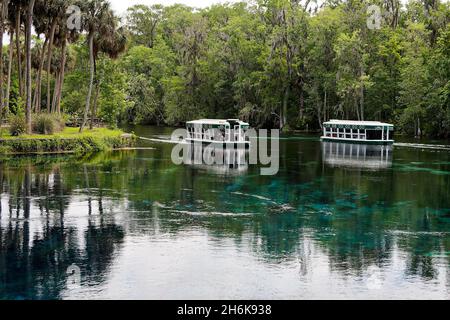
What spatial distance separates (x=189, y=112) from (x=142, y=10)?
106 ft

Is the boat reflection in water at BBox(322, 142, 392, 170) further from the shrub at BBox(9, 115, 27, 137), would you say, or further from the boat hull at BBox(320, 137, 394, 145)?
the shrub at BBox(9, 115, 27, 137)

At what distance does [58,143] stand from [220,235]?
29.3 m

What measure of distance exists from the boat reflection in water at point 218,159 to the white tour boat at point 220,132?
0.79 m

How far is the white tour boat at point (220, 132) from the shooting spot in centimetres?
5511

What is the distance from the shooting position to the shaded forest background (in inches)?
2445

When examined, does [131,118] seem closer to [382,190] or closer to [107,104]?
[107,104]

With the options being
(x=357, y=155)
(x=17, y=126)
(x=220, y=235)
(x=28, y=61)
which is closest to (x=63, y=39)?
(x=28, y=61)

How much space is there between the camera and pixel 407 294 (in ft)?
45.3

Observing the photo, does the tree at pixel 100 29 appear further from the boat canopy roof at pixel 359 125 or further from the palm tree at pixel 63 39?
the boat canopy roof at pixel 359 125

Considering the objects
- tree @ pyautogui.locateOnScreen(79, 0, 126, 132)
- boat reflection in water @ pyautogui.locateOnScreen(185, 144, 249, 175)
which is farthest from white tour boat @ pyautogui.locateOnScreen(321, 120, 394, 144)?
tree @ pyautogui.locateOnScreen(79, 0, 126, 132)

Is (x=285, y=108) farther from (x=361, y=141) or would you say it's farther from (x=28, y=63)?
(x=28, y=63)

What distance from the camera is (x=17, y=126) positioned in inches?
1742
